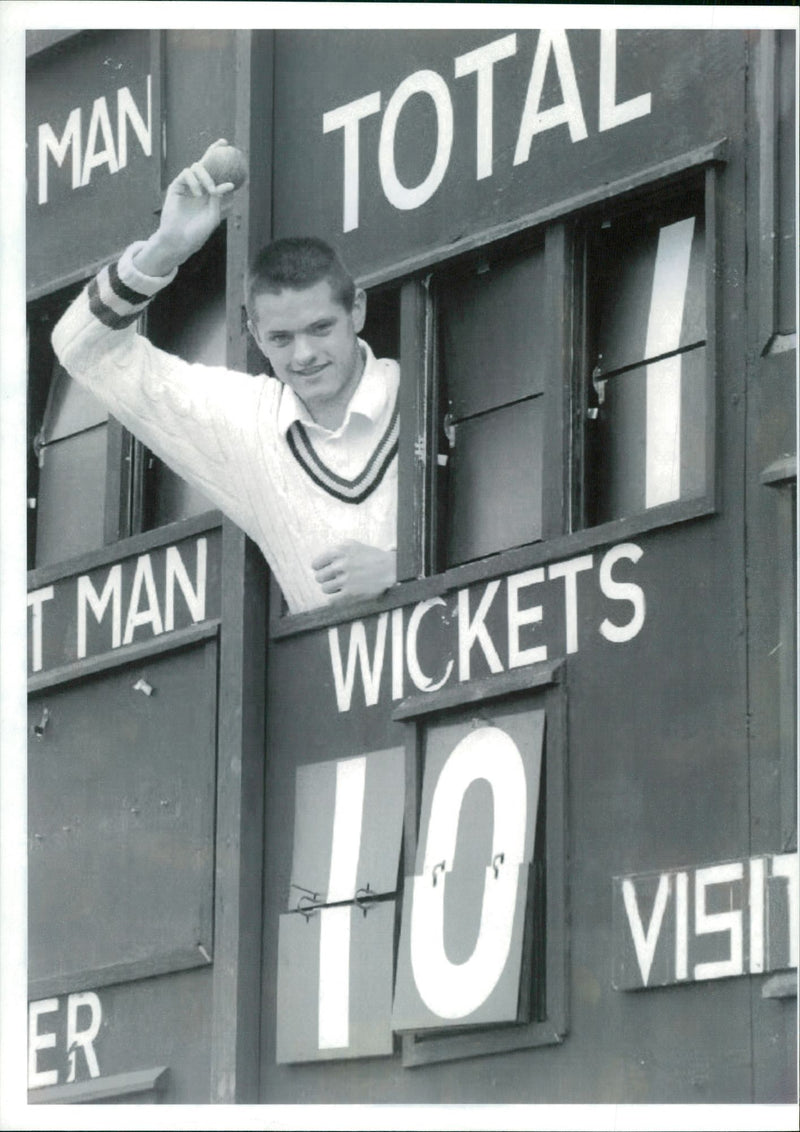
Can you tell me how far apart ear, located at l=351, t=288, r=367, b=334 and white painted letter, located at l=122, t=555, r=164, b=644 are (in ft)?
4.22

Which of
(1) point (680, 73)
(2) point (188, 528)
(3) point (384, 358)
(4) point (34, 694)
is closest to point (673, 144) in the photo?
(1) point (680, 73)

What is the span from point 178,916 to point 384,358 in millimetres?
2215

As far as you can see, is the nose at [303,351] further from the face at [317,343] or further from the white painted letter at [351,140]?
the white painted letter at [351,140]

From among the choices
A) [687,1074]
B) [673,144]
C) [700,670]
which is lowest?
[687,1074]

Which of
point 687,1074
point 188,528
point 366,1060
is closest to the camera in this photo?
point 687,1074

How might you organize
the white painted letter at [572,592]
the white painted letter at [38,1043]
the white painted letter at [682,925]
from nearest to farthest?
the white painted letter at [682,925] → the white painted letter at [572,592] → the white painted letter at [38,1043]

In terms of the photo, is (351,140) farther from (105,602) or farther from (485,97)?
(105,602)

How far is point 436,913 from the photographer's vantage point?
13.6 meters

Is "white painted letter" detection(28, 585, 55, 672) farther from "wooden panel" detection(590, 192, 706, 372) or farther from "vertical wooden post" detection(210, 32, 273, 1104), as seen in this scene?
"wooden panel" detection(590, 192, 706, 372)

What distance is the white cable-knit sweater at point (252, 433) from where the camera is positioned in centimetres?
1438

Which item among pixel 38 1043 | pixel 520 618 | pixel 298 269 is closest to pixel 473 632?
pixel 520 618

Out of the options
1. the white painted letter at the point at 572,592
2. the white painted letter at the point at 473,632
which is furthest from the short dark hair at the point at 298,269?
the white painted letter at the point at 572,592

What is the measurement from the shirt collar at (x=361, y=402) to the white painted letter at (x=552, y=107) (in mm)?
976

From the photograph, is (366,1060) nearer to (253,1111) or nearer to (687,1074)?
(253,1111)
